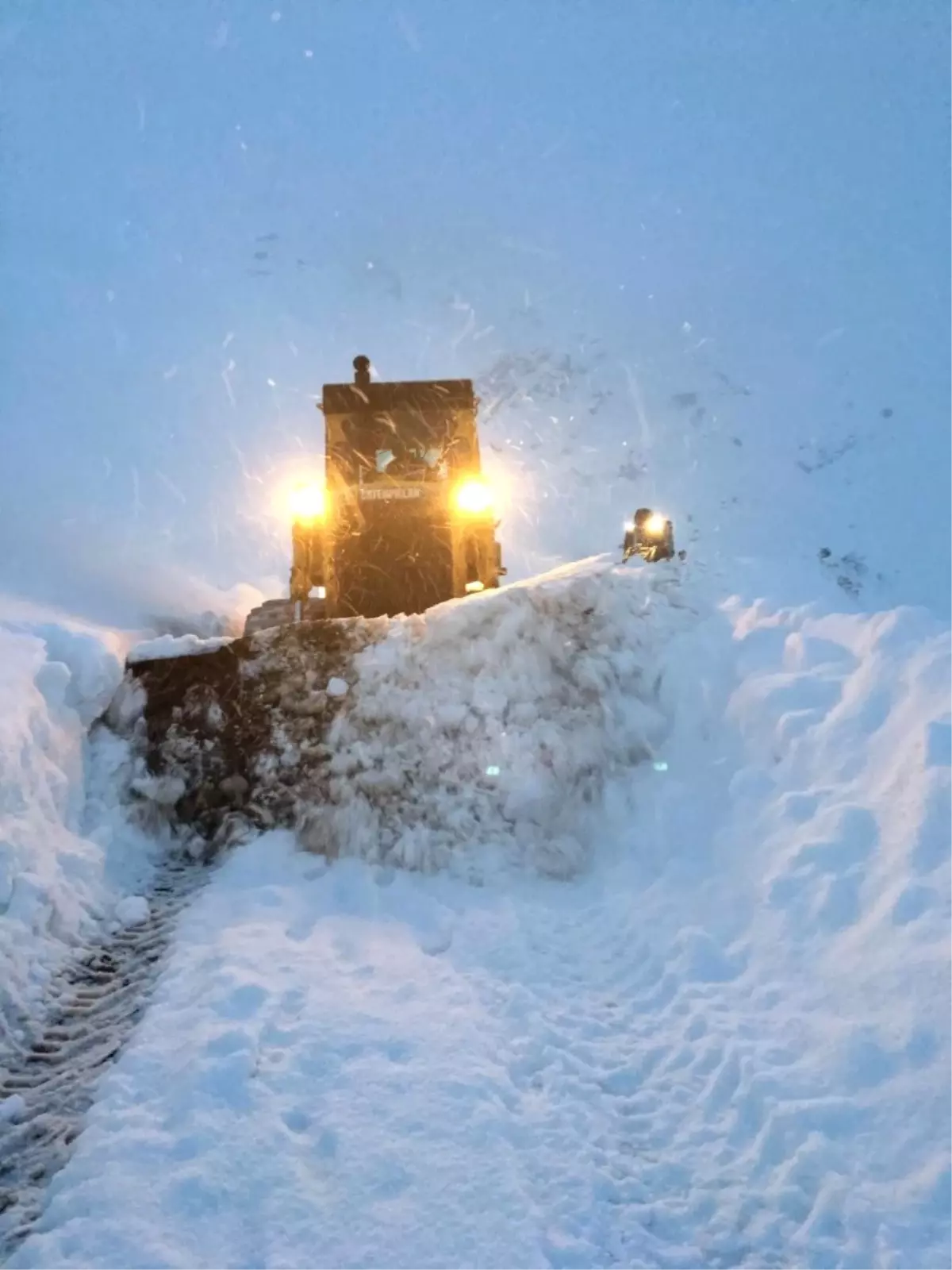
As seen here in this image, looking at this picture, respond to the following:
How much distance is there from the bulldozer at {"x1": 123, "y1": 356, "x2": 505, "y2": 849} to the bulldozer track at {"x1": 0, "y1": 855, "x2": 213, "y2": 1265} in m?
1.02

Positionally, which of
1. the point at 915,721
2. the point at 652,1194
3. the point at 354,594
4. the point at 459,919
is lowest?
the point at 652,1194

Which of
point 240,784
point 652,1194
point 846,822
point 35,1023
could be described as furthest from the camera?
point 240,784

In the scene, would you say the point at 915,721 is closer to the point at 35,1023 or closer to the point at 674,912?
the point at 674,912

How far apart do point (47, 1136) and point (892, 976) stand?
9.89 ft

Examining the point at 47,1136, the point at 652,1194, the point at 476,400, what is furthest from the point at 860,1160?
the point at 476,400

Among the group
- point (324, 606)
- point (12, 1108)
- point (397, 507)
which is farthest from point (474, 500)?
point (12, 1108)

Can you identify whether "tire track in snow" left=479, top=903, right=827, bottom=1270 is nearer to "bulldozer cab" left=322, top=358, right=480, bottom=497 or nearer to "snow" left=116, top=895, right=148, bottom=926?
"snow" left=116, top=895, right=148, bottom=926

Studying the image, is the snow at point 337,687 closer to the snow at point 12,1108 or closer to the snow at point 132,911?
the snow at point 132,911

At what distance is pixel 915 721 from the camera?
359cm

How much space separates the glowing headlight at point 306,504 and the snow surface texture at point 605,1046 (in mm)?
4419

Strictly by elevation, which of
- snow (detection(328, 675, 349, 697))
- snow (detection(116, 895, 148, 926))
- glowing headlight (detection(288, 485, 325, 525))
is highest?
glowing headlight (detection(288, 485, 325, 525))

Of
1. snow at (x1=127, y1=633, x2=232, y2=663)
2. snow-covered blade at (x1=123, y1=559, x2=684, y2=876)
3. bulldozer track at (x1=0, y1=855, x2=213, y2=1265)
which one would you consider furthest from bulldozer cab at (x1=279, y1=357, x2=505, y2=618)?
bulldozer track at (x1=0, y1=855, x2=213, y2=1265)

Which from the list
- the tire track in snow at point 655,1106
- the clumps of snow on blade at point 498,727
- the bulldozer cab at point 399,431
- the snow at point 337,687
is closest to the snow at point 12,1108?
the tire track in snow at point 655,1106

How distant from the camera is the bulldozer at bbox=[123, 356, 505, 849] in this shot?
5082 mm
